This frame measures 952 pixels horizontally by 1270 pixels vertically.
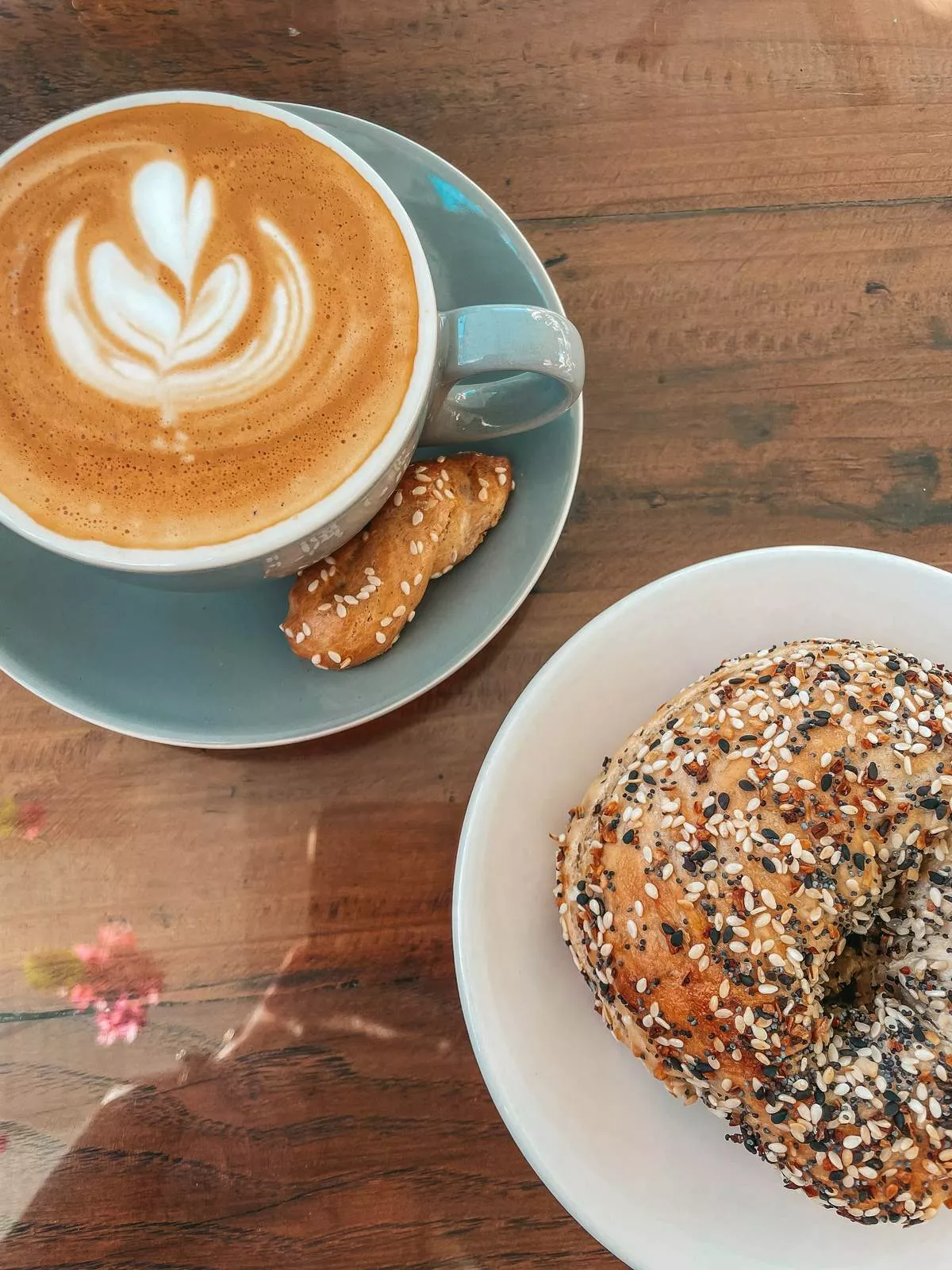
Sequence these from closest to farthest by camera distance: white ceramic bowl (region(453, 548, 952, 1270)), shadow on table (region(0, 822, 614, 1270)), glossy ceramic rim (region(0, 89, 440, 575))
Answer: glossy ceramic rim (region(0, 89, 440, 575)) → white ceramic bowl (region(453, 548, 952, 1270)) → shadow on table (region(0, 822, 614, 1270))

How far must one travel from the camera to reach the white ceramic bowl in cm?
89

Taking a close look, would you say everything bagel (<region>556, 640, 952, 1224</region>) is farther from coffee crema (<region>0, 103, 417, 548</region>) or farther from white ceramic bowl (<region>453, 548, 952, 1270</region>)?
coffee crema (<region>0, 103, 417, 548</region>)

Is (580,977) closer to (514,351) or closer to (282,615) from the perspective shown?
(282,615)

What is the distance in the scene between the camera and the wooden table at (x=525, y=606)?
109cm

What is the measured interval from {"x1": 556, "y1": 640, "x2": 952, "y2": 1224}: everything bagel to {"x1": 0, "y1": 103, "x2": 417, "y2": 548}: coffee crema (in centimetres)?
43

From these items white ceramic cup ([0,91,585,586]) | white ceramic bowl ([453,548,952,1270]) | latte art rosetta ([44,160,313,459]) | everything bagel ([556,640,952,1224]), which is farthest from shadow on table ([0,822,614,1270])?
latte art rosetta ([44,160,313,459])

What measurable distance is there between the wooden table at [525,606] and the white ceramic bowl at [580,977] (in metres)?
0.20

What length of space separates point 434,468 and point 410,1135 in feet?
2.57

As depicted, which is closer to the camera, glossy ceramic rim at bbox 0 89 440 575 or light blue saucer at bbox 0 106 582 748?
glossy ceramic rim at bbox 0 89 440 575


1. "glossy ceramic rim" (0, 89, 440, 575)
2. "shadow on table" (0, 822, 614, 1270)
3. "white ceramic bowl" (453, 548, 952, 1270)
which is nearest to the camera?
"glossy ceramic rim" (0, 89, 440, 575)

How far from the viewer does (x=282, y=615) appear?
Result: 101 centimetres

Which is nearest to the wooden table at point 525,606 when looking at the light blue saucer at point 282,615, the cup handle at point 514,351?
the light blue saucer at point 282,615

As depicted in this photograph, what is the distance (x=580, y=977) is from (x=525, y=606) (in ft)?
1.45

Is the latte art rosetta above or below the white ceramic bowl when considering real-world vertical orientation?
above
